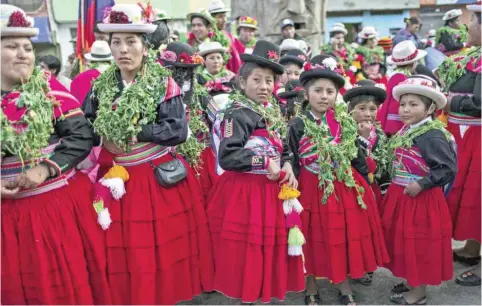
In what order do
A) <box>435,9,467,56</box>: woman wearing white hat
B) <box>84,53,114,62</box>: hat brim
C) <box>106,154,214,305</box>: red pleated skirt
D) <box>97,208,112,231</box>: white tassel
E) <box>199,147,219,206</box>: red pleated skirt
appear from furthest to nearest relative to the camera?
<box>435,9,467,56</box>: woman wearing white hat → <box>84,53,114,62</box>: hat brim → <box>199,147,219,206</box>: red pleated skirt → <box>106,154,214,305</box>: red pleated skirt → <box>97,208,112,231</box>: white tassel

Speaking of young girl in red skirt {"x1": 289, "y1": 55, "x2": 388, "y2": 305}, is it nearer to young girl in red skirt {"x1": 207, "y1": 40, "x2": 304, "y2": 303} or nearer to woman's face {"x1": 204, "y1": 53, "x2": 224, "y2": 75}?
young girl in red skirt {"x1": 207, "y1": 40, "x2": 304, "y2": 303}

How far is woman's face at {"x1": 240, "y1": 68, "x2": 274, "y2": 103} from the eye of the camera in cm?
374

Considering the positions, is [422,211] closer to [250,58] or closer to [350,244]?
[350,244]

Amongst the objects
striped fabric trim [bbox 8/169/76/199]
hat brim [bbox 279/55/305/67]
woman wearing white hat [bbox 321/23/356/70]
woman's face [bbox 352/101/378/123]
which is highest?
woman wearing white hat [bbox 321/23/356/70]

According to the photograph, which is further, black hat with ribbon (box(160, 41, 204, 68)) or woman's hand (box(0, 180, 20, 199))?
black hat with ribbon (box(160, 41, 204, 68))

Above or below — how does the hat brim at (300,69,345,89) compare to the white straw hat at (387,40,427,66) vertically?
below

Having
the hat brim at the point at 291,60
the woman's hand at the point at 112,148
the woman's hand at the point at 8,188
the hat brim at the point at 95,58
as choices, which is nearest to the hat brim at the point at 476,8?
the hat brim at the point at 291,60

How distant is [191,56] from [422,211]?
2487mm

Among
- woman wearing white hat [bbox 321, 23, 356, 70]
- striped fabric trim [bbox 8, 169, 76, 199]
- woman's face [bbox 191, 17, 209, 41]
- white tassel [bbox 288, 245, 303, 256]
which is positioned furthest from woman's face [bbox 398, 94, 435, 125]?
woman wearing white hat [bbox 321, 23, 356, 70]

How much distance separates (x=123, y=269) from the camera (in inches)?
134

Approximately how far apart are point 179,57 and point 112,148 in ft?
4.33

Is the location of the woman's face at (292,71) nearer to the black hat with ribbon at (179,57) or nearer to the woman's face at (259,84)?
the black hat with ribbon at (179,57)

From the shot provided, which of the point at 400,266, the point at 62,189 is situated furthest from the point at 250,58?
the point at 400,266

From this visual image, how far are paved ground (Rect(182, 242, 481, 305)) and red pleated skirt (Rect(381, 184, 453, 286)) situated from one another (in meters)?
0.29
